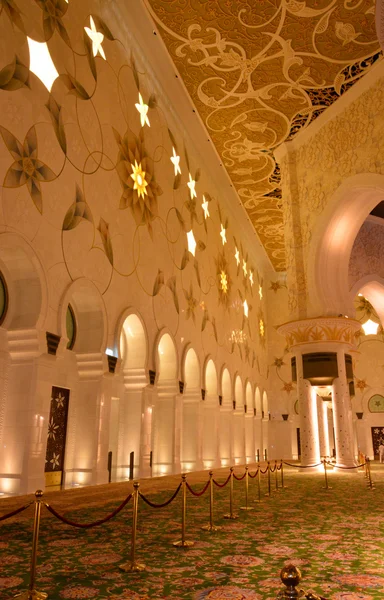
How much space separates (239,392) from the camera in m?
15.8

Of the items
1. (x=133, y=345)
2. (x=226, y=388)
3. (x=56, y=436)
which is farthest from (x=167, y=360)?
(x=226, y=388)

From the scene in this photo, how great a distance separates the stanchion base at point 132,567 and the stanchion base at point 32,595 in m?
0.64

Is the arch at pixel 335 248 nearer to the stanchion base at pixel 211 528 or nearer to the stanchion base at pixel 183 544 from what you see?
the stanchion base at pixel 211 528

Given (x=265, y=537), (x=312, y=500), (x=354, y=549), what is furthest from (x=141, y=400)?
(x=354, y=549)

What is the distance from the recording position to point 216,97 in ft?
37.7

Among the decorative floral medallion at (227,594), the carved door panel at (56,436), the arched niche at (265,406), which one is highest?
the arched niche at (265,406)

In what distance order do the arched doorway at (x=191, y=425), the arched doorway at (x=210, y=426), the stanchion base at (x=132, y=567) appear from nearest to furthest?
the stanchion base at (x=132, y=567) → the arched doorway at (x=191, y=425) → the arched doorway at (x=210, y=426)

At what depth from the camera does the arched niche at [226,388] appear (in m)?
14.1

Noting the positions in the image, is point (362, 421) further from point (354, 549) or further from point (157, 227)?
point (354, 549)

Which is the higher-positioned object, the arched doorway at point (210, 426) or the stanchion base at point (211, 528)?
the arched doorway at point (210, 426)

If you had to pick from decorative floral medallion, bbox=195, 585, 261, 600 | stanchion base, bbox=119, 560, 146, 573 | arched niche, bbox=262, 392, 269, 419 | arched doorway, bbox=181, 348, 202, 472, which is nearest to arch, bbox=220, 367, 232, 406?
arched doorway, bbox=181, 348, 202, 472

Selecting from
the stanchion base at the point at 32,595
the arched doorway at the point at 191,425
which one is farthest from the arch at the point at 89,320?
the stanchion base at the point at 32,595

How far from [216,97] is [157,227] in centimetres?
414

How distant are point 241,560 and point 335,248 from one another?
10.2 m
